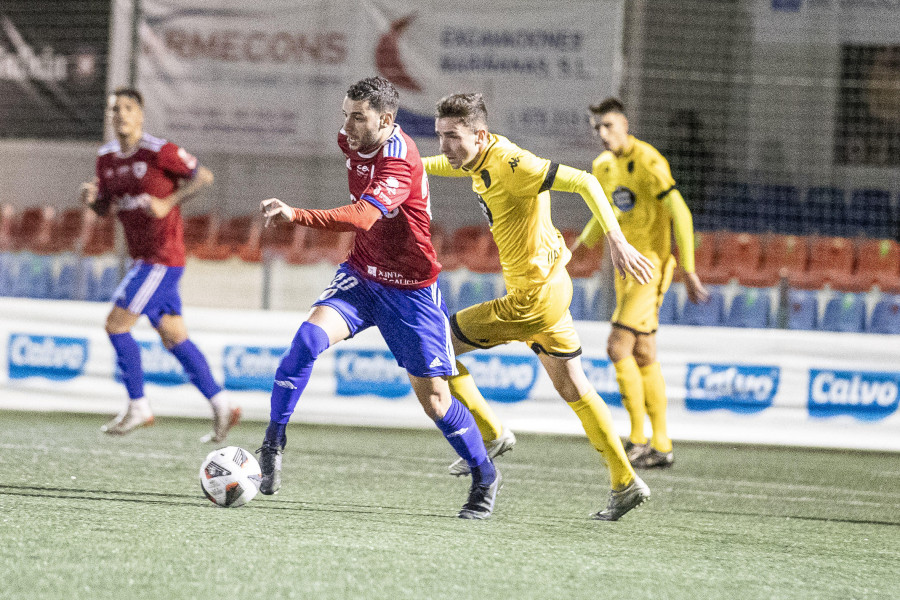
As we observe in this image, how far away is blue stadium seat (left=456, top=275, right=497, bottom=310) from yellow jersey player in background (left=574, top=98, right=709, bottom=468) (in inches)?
132

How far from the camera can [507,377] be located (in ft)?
25.2

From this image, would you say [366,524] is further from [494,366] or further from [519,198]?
[494,366]

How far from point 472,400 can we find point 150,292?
225 centimetres

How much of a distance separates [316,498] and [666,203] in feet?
8.65

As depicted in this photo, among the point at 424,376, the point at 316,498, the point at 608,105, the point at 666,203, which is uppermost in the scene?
the point at 608,105

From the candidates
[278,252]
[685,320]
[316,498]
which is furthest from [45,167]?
[316,498]

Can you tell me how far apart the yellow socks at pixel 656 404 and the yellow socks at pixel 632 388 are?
10cm

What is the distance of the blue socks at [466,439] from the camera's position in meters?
4.35

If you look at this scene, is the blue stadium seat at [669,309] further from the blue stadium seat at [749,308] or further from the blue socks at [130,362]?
the blue socks at [130,362]

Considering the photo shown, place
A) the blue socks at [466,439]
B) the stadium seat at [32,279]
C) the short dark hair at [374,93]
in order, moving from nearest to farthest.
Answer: the short dark hair at [374,93] → the blue socks at [466,439] → the stadium seat at [32,279]

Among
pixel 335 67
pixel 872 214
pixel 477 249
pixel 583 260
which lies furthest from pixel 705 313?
pixel 335 67

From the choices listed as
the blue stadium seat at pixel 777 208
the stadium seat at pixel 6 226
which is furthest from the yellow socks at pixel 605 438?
the stadium seat at pixel 6 226

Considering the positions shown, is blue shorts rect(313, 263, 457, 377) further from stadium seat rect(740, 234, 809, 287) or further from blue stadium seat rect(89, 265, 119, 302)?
blue stadium seat rect(89, 265, 119, 302)

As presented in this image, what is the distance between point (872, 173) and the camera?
46.5 ft
